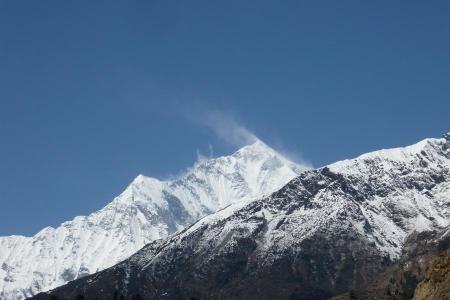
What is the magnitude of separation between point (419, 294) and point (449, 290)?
441 inches

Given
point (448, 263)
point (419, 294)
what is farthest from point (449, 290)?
point (419, 294)

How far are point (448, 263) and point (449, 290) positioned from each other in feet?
14.8

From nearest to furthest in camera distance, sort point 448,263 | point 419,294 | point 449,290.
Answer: point 449,290
point 448,263
point 419,294

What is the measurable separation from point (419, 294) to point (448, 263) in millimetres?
7732

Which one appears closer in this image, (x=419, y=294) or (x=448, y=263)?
(x=448, y=263)

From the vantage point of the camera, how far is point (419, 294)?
72.1m

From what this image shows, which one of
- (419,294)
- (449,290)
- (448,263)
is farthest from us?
(419,294)

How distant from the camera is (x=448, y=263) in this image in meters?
65.2

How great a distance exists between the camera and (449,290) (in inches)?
2405

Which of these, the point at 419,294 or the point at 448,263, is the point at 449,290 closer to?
the point at 448,263

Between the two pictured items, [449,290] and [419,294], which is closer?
[449,290]
